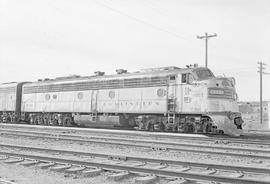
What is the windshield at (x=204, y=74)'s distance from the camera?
19266 mm

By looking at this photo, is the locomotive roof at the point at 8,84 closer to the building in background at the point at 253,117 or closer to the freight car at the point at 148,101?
the freight car at the point at 148,101

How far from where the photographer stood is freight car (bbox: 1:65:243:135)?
1838 centimetres

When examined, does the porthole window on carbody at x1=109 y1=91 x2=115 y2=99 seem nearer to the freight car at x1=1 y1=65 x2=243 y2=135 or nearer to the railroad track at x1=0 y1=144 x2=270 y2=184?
the freight car at x1=1 y1=65 x2=243 y2=135

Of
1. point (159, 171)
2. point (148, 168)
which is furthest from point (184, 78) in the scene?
point (159, 171)

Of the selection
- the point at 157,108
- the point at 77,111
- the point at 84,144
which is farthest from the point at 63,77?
the point at 84,144

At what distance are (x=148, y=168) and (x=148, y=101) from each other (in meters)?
12.3

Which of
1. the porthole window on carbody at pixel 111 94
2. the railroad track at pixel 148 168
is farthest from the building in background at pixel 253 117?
the railroad track at pixel 148 168

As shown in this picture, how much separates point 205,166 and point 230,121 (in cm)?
936

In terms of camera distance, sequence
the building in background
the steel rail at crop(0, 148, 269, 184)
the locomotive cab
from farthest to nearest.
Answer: the building in background < the locomotive cab < the steel rail at crop(0, 148, 269, 184)

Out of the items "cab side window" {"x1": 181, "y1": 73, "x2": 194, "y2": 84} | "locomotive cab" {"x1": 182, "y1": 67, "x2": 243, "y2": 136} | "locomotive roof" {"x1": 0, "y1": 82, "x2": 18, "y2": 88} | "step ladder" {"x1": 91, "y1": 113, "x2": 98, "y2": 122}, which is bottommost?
"step ladder" {"x1": 91, "y1": 113, "x2": 98, "y2": 122}

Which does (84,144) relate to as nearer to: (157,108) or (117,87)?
(157,108)

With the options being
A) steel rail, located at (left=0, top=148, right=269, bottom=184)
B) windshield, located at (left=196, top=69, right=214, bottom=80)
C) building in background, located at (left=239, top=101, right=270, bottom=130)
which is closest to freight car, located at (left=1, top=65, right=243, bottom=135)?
windshield, located at (left=196, top=69, right=214, bottom=80)

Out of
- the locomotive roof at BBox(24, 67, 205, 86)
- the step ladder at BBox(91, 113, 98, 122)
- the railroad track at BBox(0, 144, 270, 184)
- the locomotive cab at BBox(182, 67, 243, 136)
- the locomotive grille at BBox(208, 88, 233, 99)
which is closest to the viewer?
the railroad track at BBox(0, 144, 270, 184)

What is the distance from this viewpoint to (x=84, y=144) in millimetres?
14898
